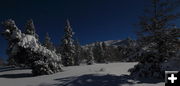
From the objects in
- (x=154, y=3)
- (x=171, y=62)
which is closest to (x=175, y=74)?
(x=171, y=62)

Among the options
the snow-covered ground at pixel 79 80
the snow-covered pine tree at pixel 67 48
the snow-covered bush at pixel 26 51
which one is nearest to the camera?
the snow-covered ground at pixel 79 80

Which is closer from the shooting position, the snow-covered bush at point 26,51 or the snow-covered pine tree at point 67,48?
the snow-covered bush at point 26,51

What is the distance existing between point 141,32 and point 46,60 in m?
9.22

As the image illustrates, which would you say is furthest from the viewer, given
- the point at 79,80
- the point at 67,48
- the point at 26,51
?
the point at 67,48

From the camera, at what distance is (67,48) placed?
30.2 metres

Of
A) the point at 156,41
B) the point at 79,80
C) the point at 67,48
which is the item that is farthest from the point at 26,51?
the point at 67,48

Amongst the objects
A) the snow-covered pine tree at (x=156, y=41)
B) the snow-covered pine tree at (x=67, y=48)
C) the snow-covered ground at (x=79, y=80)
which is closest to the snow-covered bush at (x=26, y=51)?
the snow-covered ground at (x=79, y=80)

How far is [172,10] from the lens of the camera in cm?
1045

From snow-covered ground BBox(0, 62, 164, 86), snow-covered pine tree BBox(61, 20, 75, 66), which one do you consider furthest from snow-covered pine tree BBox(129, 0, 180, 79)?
snow-covered pine tree BBox(61, 20, 75, 66)

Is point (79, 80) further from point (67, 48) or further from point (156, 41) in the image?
point (67, 48)

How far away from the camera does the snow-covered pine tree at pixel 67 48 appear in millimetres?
29422

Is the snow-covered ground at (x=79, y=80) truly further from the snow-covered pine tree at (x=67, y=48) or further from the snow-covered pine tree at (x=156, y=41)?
the snow-covered pine tree at (x=67, y=48)

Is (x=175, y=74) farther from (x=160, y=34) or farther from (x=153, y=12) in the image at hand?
(x=153, y=12)

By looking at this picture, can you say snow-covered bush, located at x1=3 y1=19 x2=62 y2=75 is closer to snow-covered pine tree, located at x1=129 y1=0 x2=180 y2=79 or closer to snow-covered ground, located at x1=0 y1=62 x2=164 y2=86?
snow-covered ground, located at x1=0 y1=62 x2=164 y2=86
